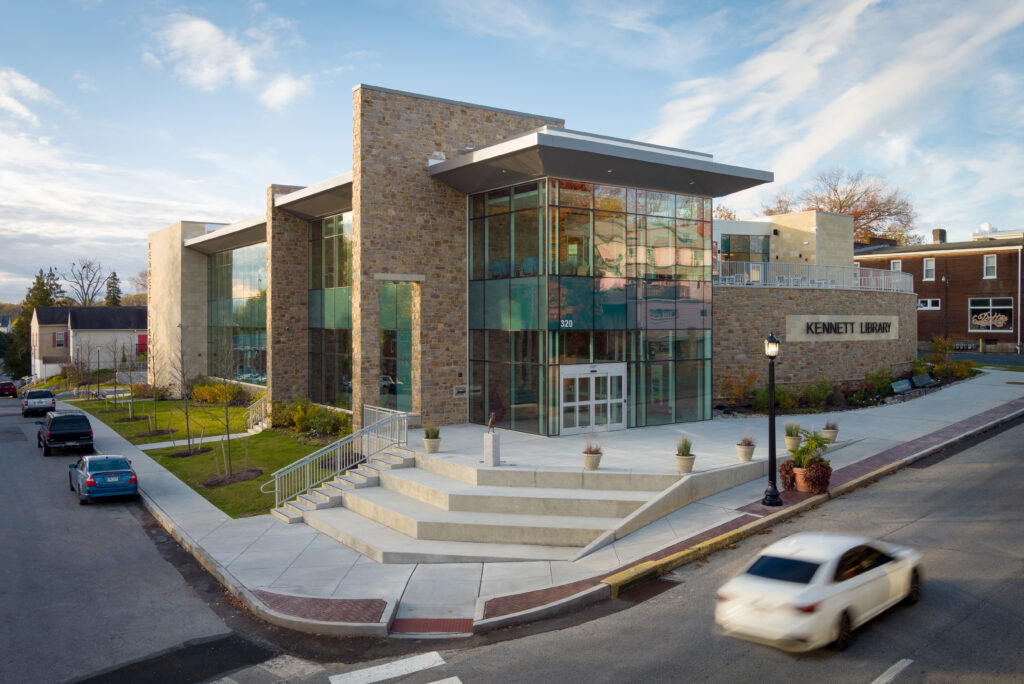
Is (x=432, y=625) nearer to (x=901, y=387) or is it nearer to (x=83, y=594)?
(x=83, y=594)

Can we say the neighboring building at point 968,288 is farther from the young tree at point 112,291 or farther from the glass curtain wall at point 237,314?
the young tree at point 112,291

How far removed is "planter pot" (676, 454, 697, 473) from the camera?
1689cm

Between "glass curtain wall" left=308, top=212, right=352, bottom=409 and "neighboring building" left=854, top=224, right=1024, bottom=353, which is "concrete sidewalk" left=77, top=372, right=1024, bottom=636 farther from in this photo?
"neighboring building" left=854, top=224, right=1024, bottom=353

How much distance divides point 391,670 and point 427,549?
4.91 meters

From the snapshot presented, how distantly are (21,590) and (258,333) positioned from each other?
89.6 ft

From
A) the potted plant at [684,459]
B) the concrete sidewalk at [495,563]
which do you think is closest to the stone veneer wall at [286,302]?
the concrete sidewalk at [495,563]

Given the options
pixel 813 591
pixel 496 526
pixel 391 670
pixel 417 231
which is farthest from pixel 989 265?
pixel 391 670

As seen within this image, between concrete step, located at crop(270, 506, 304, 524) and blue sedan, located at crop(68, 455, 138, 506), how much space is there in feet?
17.6

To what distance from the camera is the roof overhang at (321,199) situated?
2728cm

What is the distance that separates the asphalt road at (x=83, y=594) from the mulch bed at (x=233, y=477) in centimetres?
234

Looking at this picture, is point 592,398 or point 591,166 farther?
point 592,398

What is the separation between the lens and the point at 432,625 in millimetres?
11375

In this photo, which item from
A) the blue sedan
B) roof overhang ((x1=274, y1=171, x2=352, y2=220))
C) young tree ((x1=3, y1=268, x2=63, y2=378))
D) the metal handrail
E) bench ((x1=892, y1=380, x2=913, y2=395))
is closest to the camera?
the metal handrail

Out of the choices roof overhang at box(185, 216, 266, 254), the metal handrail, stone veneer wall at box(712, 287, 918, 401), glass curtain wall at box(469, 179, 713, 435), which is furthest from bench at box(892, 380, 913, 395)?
roof overhang at box(185, 216, 266, 254)
